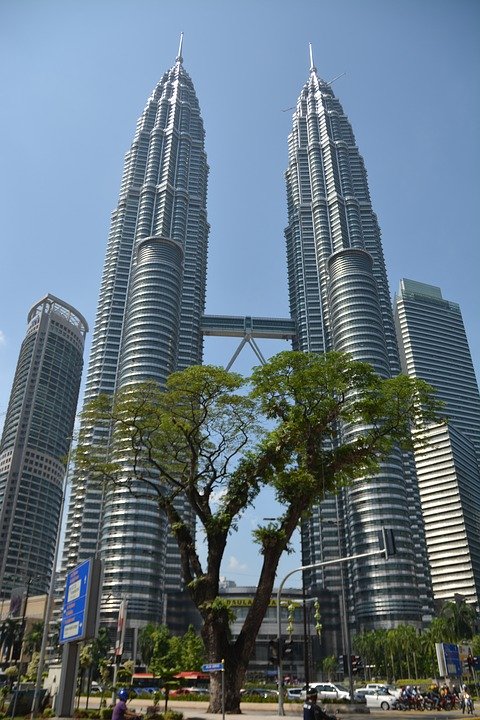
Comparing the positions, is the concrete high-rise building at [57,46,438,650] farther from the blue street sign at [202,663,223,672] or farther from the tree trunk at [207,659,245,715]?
the blue street sign at [202,663,223,672]

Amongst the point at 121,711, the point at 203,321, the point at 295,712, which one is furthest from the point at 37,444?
the point at 121,711

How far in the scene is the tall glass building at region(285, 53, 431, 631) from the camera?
121000 millimetres

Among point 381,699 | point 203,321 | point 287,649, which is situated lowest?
point 381,699

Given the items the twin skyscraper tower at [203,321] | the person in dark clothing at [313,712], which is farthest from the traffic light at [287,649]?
the twin skyscraper tower at [203,321]

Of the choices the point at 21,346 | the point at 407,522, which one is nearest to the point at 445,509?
the point at 407,522

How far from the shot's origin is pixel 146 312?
5536 inches

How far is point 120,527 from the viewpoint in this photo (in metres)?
119

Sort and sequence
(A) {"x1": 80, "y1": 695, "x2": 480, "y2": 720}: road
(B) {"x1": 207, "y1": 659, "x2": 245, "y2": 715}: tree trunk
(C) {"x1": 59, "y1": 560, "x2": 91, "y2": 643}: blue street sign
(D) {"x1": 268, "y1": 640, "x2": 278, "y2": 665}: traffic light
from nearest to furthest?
(C) {"x1": 59, "y1": 560, "x2": 91, "y2": 643}: blue street sign → (B) {"x1": 207, "y1": 659, "x2": 245, "y2": 715}: tree trunk → (D) {"x1": 268, "y1": 640, "x2": 278, "y2": 665}: traffic light → (A) {"x1": 80, "y1": 695, "x2": 480, "y2": 720}: road

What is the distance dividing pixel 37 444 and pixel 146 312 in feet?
198

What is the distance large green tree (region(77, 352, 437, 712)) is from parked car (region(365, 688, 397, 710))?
1773cm

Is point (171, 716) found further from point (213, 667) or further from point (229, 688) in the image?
point (229, 688)

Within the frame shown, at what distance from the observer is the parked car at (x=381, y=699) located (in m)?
39.7

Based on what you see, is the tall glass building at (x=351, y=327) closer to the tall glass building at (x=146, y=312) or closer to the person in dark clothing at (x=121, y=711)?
the tall glass building at (x=146, y=312)

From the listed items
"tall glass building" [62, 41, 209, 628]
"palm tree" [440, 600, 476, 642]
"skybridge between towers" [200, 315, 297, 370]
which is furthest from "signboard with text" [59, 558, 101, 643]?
"skybridge between towers" [200, 315, 297, 370]
